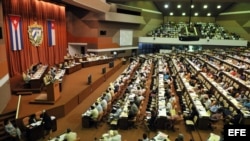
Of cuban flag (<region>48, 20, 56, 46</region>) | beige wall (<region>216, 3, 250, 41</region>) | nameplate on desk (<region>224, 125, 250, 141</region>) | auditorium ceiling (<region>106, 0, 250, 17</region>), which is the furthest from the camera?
auditorium ceiling (<region>106, 0, 250, 17</region>)

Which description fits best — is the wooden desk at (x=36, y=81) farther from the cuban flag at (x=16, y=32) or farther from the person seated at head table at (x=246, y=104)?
the person seated at head table at (x=246, y=104)

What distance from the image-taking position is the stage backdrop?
532 inches

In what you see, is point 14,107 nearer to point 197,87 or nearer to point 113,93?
point 113,93

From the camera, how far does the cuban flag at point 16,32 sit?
13.5 meters

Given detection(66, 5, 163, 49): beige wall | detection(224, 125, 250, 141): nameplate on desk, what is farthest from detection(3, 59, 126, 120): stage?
detection(66, 5, 163, 49): beige wall

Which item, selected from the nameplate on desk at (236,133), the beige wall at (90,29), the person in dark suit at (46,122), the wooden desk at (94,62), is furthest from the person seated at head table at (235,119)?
the beige wall at (90,29)

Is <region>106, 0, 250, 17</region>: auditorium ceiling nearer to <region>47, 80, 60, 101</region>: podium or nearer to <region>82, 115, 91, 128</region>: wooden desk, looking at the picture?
<region>47, 80, 60, 101</region>: podium

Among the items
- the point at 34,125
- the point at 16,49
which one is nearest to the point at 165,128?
the point at 34,125

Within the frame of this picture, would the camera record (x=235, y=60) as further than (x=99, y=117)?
Yes

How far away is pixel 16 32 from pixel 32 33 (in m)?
2.00

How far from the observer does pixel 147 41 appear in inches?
1265

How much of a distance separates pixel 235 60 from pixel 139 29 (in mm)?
14496

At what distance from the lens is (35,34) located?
16.3 meters

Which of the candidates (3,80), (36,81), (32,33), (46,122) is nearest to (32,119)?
(46,122)
